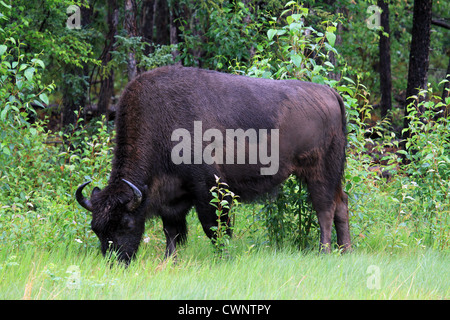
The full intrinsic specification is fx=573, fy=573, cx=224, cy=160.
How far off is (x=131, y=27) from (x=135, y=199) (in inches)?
280

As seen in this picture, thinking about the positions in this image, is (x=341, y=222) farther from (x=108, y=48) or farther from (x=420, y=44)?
(x=108, y=48)

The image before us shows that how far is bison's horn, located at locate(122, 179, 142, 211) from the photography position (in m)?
6.50

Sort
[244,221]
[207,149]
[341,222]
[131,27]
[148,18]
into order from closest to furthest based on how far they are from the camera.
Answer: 1. [207,149]
2. [341,222]
3. [244,221]
4. [131,27]
5. [148,18]

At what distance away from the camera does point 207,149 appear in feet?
23.3

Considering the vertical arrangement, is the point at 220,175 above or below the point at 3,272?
above

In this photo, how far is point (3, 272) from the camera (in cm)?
562

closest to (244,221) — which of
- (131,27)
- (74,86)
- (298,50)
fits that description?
(298,50)

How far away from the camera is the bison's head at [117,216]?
6.49 m

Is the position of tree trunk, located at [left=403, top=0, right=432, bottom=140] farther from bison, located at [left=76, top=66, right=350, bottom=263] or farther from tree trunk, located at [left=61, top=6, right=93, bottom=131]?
tree trunk, located at [left=61, top=6, right=93, bottom=131]

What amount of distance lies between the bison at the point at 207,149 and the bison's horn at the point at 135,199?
0.04ft

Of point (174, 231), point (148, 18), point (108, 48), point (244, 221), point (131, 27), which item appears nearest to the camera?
point (174, 231)
